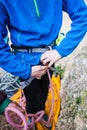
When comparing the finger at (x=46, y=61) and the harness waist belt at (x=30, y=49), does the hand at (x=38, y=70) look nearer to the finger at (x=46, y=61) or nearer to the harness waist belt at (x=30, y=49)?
the finger at (x=46, y=61)

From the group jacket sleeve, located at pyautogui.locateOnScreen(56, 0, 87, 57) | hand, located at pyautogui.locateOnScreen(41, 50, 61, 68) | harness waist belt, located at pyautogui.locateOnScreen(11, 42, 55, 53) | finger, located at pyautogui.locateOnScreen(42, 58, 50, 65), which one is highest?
jacket sleeve, located at pyautogui.locateOnScreen(56, 0, 87, 57)

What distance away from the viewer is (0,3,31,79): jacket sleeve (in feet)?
10.0

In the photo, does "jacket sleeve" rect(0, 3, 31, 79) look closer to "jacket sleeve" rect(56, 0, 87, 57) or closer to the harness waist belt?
the harness waist belt

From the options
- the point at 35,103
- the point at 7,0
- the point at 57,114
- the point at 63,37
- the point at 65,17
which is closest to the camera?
the point at 7,0

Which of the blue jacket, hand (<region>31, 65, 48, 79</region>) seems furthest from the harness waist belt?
hand (<region>31, 65, 48, 79</region>)

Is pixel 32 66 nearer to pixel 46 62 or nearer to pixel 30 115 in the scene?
pixel 46 62

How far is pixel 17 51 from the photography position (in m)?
3.32

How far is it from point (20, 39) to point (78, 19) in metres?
0.49

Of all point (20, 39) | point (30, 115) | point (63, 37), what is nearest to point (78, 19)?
point (63, 37)

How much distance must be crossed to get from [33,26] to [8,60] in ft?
1.06

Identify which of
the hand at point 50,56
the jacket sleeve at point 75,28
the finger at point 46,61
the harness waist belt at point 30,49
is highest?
the jacket sleeve at point 75,28

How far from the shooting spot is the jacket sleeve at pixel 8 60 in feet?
10.0

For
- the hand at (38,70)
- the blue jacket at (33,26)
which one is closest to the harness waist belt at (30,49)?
the blue jacket at (33,26)

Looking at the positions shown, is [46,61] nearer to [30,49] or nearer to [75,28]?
[30,49]
